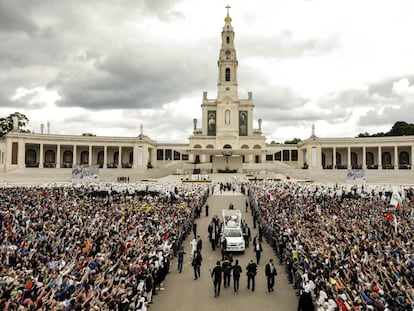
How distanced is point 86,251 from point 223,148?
58.1 m

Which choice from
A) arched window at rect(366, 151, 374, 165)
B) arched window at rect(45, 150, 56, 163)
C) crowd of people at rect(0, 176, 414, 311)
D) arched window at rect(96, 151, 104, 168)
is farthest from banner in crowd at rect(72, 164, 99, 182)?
arched window at rect(366, 151, 374, 165)

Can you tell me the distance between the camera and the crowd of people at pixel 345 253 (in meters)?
7.90

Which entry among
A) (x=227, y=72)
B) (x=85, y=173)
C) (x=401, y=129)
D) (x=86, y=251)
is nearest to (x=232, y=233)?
(x=86, y=251)

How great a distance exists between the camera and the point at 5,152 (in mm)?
55406

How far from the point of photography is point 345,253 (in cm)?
1132

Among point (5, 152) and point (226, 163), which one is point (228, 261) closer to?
point (226, 163)

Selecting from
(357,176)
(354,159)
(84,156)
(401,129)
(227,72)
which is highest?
(227,72)

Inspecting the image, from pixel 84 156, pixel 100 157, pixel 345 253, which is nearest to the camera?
pixel 345 253

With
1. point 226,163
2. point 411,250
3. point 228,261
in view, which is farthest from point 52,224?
point 226,163

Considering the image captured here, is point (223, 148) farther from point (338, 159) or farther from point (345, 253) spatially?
point (345, 253)

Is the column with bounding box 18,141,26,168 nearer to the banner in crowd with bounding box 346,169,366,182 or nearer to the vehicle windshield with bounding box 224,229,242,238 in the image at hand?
the banner in crowd with bounding box 346,169,366,182

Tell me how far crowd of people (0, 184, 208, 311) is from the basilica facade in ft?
114

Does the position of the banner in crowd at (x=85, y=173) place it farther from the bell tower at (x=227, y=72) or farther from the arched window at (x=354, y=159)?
the arched window at (x=354, y=159)

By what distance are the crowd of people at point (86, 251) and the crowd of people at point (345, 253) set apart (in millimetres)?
4406
